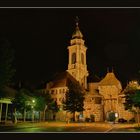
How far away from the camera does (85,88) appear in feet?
41.7

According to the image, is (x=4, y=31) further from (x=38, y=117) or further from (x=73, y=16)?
(x=38, y=117)

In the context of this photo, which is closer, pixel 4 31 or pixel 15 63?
pixel 4 31

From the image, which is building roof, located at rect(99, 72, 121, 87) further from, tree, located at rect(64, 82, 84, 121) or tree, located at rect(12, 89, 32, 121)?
tree, located at rect(12, 89, 32, 121)

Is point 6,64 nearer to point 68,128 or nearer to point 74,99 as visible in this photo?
point 68,128

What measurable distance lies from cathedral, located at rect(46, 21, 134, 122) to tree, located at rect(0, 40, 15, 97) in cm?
193

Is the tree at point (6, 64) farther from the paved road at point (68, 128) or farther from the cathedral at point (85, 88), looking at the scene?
the cathedral at point (85, 88)

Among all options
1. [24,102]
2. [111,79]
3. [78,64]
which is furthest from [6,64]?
[78,64]

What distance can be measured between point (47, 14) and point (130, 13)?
6.69 feet

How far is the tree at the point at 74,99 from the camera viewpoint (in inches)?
388

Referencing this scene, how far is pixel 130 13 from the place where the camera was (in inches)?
267

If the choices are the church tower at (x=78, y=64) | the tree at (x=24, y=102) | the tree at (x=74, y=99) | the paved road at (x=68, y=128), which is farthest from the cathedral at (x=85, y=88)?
the paved road at (x=68, y=128)

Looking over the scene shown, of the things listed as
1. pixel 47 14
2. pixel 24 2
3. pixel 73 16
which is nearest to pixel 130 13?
pixel 73 16

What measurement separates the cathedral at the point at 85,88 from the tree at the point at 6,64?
193cm

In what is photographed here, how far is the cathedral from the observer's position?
9.79 meters
